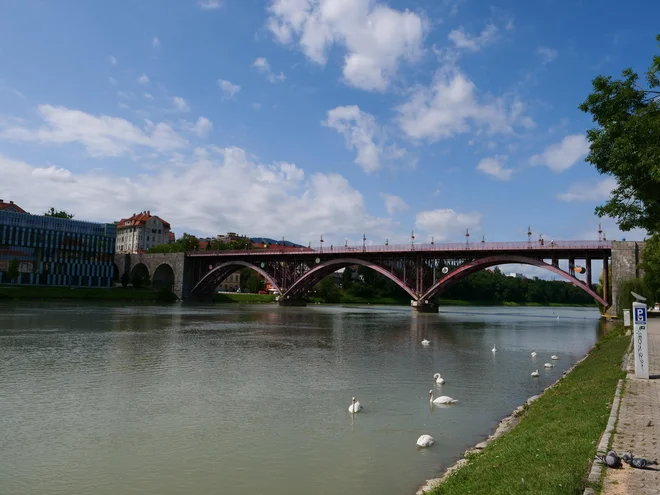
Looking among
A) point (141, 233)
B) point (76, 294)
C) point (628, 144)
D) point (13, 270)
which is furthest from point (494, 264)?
point (141, 233)

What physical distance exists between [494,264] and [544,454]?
5515 centimetres

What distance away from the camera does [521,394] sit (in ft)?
49.5

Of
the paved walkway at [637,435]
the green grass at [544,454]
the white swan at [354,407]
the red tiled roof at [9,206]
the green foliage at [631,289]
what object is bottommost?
the white swan at [354,407]

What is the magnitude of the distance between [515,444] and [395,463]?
6.66ft

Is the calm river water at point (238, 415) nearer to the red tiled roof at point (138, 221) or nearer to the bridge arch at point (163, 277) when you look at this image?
the bridge arch at point (163, 277)

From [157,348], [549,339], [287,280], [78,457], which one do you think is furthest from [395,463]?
[287,280]

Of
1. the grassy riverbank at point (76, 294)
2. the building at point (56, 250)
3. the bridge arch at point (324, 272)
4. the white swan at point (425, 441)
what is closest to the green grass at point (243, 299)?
the grassy riverbank at point (76, 294)

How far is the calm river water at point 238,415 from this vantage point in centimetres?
815

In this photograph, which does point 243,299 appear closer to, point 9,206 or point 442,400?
point 9,206

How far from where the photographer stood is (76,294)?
262 feet

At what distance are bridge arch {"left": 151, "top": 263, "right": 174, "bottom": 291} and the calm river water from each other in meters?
79.9

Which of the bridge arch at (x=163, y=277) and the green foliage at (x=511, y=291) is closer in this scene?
the bridge arch at (x=163, y=277)

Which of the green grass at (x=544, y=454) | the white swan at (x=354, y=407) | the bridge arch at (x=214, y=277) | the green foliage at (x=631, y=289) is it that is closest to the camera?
the green grass at (x=544, y=454)

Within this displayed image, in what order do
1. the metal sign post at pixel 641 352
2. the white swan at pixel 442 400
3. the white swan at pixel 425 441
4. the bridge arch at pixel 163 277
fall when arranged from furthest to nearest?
the bridge arch at pixel 163 277, the white swan at pixel 442 400, the metal sign post at pixel 641 352, the white swan at pixel 425 441
